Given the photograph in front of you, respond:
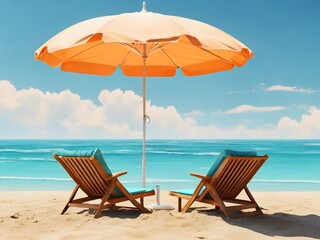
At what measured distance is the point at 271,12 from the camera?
40.6 m

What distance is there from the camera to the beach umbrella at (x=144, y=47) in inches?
180

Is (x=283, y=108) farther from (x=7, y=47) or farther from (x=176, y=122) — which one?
(x=7, y=47)

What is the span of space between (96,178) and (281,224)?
1.98 meters

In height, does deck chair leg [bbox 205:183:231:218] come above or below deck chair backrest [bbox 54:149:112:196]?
below

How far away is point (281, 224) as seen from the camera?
498 cm

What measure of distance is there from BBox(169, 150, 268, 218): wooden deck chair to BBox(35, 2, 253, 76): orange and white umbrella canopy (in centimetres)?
110

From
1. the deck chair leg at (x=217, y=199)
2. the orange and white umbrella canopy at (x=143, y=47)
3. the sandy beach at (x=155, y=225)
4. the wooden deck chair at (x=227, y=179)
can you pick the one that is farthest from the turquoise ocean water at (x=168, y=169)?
the deck chair leg at (x=217, y=199)

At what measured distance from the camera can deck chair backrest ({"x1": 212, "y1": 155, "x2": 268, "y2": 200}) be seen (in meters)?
5.05

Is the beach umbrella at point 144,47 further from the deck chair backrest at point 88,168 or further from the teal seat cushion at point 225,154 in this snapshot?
the teal seat cushion at point 225,154

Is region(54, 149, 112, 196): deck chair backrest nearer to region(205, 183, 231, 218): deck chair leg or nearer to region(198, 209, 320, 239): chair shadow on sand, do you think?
region(205, 183, 231, 218): deck chair leg

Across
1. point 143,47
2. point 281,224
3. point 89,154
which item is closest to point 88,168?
point 89,154

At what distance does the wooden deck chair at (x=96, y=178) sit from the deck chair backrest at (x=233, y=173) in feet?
2.76

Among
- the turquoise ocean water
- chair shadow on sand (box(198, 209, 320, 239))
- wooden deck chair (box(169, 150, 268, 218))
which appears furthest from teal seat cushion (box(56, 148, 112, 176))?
the turquoise ocean water

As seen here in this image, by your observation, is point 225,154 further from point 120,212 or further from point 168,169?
point 168,169
